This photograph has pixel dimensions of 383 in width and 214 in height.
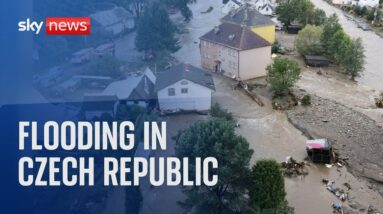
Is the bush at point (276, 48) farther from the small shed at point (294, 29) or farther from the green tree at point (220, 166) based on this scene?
the green tree at point (220, 166)

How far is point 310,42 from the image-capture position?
67.3 feet

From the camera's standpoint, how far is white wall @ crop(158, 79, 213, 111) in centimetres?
1492

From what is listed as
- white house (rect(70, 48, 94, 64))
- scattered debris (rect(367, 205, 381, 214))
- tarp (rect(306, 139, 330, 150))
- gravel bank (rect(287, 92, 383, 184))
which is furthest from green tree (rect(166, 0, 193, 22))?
scattered debris (rect(367, 205, 381, 214))

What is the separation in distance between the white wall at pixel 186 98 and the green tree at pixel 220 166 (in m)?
5.83

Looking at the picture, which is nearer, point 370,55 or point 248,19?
point 248,19

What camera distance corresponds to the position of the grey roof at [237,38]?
1777 centimetres

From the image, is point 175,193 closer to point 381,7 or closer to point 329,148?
point 329,148

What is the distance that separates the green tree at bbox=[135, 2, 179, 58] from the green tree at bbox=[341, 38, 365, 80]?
23.4 feet

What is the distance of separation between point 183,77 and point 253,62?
4.26 metres

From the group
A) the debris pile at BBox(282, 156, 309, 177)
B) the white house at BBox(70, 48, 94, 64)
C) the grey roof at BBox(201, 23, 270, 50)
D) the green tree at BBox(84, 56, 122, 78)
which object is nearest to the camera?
the debris pile at BBox(282, 156, 309, 177)

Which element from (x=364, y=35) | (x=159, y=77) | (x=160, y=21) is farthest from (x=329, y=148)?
(x=364, y=35)

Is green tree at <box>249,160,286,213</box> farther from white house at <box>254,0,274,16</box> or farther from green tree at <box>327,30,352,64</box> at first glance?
white house at <box>254,0,274,16</box>

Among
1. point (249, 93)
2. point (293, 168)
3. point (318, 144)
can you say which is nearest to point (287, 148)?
point (318, 144)

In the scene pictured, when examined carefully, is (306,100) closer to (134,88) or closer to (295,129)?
(295,129)
